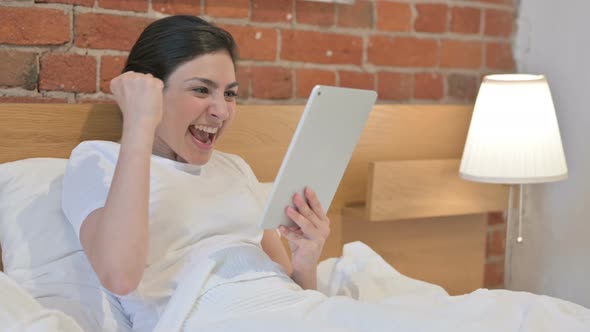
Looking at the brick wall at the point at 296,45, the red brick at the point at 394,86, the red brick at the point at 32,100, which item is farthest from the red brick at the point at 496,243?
the red brick at the point at 32,100

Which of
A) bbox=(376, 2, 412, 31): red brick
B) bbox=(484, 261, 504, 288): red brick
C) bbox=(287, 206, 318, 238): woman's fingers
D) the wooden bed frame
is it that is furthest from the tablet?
bbox=(484, 261, 504, 288): red brick

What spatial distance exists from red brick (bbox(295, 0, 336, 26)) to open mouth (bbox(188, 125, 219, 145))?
0.60 meters

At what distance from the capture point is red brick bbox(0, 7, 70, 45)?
161cm

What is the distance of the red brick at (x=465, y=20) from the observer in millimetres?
2316

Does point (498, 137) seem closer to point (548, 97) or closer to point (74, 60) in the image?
point (548, 97)

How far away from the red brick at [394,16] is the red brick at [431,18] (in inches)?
1.4

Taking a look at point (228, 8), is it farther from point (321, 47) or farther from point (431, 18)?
point (431, 18)

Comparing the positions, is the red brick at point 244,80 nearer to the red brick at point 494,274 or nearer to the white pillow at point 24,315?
the white pillow at point 24,315

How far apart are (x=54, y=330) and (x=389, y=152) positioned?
1.18m

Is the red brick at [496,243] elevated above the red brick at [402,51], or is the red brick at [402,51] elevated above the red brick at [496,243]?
the red brick at [402,51]

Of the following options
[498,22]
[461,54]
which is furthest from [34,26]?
[498,22]

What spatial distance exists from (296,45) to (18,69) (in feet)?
2.34

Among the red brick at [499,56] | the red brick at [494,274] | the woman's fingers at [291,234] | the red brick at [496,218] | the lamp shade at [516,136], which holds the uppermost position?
the red brick at [499,56]

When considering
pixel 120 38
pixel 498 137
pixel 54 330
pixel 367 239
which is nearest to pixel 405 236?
pixel 367 239
